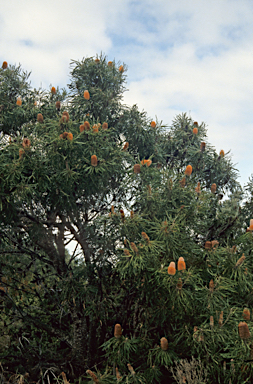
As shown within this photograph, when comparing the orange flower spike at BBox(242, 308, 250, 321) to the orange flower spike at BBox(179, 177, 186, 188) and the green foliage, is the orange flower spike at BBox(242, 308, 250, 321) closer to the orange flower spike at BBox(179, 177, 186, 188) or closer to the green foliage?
the green foliage

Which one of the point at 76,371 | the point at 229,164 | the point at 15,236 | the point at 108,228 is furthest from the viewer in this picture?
the point at 229,164

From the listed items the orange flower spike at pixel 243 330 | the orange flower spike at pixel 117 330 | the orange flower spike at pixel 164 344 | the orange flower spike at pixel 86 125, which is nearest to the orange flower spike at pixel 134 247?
the orange flower spike at pixel 117 330

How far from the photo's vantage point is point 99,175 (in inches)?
172

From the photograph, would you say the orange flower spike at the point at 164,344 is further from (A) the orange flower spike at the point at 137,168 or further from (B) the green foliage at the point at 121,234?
(A) the orange flower spike at the point at 137,168

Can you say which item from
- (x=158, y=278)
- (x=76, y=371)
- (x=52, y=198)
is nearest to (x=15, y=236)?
(x=52, y=198)

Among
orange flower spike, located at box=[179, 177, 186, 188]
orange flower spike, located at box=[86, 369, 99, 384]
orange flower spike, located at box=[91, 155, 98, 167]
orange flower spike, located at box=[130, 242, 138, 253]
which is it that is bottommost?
orange flower spike, located at box=[86, 369, 99, 384]

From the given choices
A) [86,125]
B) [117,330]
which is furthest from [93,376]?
[86,125]

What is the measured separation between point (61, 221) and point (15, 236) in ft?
2.48

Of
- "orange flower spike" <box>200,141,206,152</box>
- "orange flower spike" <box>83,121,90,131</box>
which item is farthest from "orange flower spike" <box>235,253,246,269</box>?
"orange flower spike" <box>83,121,90,131</box>

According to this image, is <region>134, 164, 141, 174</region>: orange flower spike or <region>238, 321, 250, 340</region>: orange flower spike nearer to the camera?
<region>238, 321, 250, 340</region>: orange flower spike

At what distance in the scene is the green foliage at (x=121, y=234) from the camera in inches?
151

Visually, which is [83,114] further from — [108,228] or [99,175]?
[108,228]

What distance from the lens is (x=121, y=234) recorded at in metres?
4.19

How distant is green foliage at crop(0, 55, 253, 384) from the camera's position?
12.6ft
